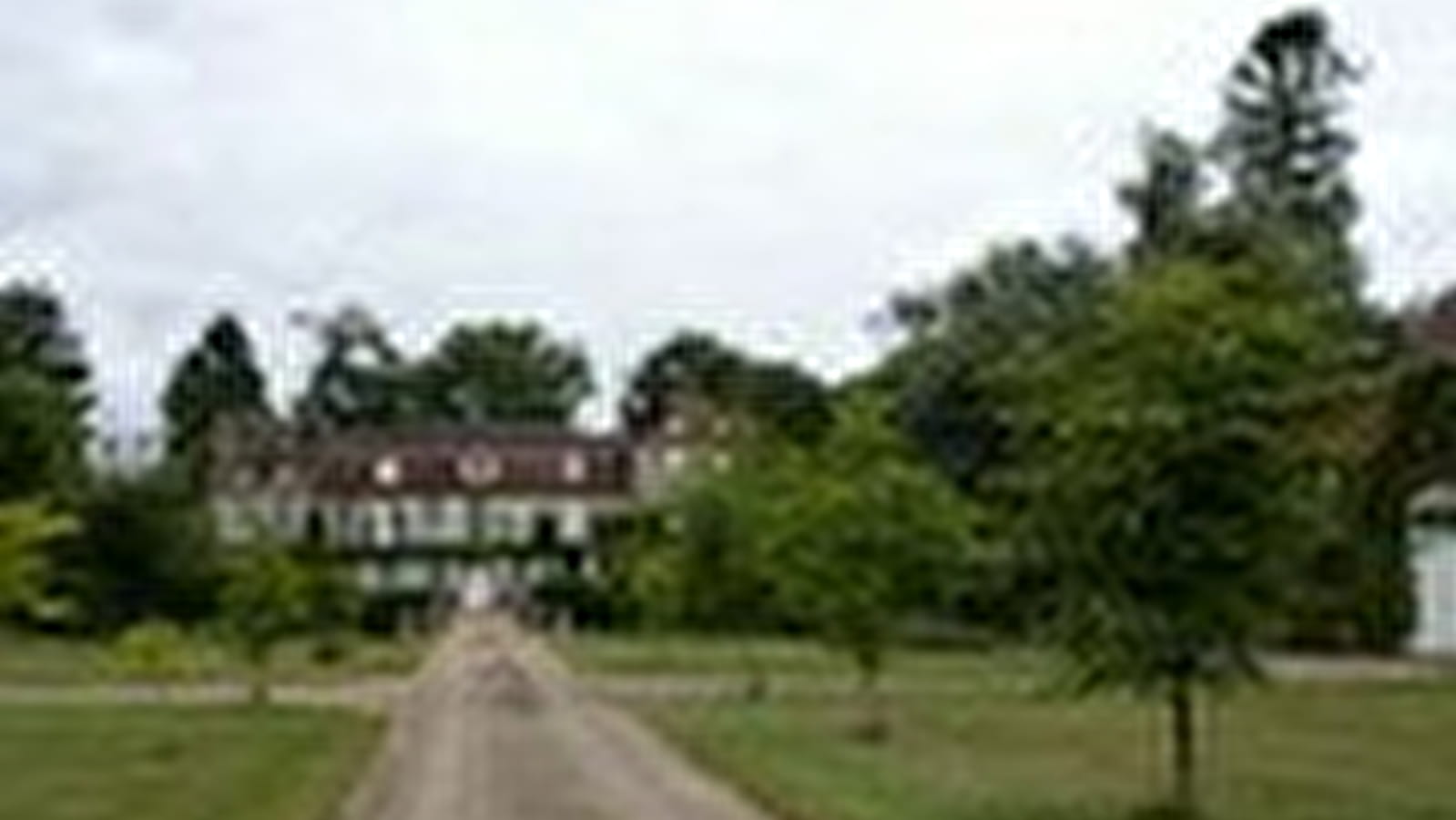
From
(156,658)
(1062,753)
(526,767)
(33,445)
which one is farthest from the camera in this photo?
(33,445)

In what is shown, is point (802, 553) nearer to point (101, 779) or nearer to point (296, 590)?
point (101, 779)

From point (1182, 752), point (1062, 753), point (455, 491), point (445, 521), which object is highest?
point (455, 491)

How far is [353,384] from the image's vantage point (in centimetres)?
19038

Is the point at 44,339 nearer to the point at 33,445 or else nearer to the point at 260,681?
the point at 33,445

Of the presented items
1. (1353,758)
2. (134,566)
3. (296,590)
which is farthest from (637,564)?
(1353,758)

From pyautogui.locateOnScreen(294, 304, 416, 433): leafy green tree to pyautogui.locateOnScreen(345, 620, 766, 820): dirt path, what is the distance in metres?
111

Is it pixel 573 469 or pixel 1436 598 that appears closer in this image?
pixel 1436 598

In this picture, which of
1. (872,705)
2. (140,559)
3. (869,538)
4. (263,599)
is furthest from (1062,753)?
(140,559)

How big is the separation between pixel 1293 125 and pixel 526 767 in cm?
8188

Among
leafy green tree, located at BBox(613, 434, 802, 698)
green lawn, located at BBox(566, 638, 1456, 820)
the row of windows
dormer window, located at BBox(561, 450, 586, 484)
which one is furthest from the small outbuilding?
dormer window, located at BBox(561, 450, 586, 484)

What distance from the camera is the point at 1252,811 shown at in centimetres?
3678

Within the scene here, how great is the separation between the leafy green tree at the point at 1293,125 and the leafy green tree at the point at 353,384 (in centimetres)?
6858

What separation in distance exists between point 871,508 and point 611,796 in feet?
55.2

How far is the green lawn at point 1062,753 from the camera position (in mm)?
37750
